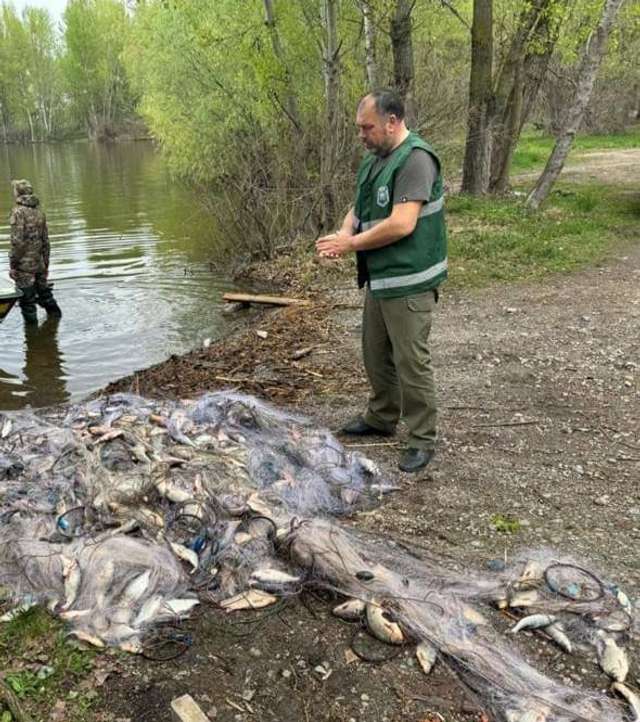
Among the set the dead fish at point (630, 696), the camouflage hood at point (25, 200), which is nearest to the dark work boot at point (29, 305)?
the camouflage hood at point (25, 200)

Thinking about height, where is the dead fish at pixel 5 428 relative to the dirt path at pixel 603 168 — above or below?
below

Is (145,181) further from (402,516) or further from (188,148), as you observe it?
(402,516)

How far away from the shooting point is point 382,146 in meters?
4.41

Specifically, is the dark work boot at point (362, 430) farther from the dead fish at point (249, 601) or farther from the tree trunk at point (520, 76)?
the tree trunk at point (520, 76)

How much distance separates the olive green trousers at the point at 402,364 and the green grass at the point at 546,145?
2045 centimetres

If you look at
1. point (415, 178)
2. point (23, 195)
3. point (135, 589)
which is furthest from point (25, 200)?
point (135, 589)

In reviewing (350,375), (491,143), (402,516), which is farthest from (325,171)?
(402,516)

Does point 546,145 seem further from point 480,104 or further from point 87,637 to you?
point 87,637

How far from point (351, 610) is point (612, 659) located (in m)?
1.16

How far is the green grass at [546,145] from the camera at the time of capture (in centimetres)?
2614

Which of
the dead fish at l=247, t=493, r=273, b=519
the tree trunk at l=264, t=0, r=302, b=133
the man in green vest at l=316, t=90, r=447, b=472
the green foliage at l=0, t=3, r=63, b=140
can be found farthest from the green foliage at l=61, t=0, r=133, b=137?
the dead fish at l=247, t=493, r=273, b=519

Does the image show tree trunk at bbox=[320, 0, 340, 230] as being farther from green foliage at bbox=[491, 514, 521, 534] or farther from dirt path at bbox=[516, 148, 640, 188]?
green foliage at bbox=[491, 514, 521, 534]

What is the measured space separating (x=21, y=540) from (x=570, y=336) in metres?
6.18

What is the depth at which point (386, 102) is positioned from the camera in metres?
4.29
